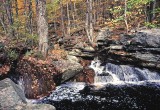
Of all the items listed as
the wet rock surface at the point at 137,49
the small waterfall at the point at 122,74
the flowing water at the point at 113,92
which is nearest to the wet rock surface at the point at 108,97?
the flowing water at the point at 113,92

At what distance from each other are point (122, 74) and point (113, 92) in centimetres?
330

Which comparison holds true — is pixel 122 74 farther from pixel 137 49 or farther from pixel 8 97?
pixel 8 97

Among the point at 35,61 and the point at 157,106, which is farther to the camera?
the point at 35,61

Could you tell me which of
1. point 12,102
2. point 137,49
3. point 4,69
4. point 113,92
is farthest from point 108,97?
point 4,69

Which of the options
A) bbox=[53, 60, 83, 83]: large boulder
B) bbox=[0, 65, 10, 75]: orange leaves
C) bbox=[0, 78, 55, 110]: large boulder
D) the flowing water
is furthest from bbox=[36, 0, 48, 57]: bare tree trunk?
bbox=[0, 78, 55, 110]: large boulder

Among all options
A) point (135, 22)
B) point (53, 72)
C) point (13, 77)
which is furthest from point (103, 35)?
point (13, 77)

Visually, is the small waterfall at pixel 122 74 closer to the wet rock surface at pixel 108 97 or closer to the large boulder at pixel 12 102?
the wet rock surface at pixel 108 97

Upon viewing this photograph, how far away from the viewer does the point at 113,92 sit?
1243 centimetres

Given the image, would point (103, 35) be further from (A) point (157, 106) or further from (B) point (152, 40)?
(A) point (157, 106)

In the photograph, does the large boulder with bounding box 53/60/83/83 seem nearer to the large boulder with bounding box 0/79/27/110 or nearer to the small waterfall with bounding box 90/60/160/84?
the small waterfall with bounding box 90/60/160/84

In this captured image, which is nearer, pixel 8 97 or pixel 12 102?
pixel 12 102

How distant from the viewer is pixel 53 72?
13.8 m

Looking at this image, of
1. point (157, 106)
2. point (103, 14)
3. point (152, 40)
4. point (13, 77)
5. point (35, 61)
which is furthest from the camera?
point (103, 14)

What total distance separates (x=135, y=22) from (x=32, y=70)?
13321 mm
